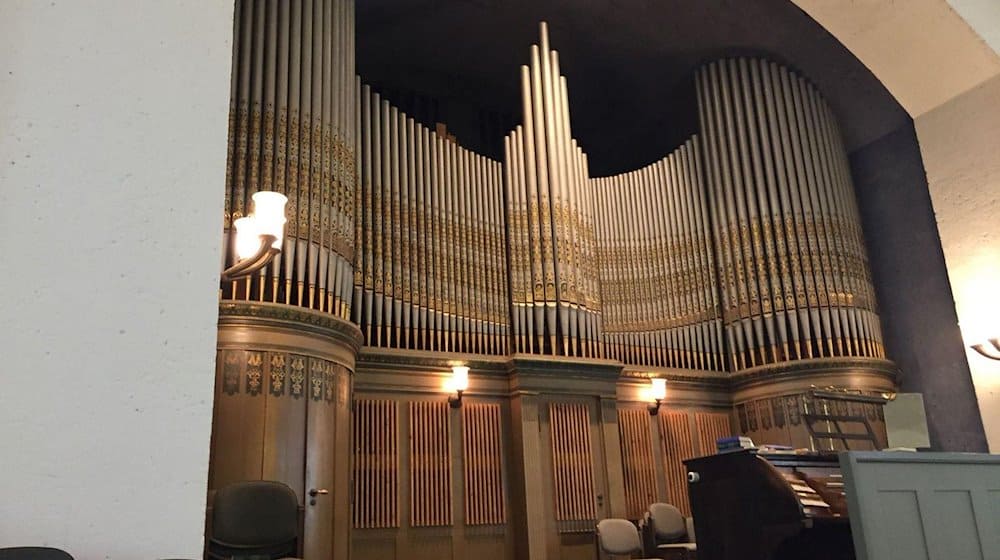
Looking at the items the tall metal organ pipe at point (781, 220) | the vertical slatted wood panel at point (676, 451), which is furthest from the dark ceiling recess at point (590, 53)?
the vertical slatted wood panel at point (676, 451)

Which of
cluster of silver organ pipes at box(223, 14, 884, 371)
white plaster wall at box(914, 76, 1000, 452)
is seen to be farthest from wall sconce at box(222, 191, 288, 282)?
white plaster wall at box(914, 76, 1000, 452)

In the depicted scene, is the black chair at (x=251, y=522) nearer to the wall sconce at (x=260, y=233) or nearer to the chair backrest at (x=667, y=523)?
the wall sconce at (x=260, y=233)

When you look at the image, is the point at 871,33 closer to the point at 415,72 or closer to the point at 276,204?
the point at 276,204

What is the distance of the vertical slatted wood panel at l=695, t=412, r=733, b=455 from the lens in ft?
27.2

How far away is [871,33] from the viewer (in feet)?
14.4

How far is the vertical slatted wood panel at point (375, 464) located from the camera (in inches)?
→ 250

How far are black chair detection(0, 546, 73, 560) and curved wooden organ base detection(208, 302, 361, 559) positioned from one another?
11.8ft

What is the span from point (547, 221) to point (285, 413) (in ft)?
11.1

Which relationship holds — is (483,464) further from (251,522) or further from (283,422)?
(251,522)

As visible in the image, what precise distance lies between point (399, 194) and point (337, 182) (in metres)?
0.89

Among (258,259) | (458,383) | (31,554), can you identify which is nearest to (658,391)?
(458,383)

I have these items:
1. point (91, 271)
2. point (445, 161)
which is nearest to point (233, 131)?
point (445, 161)

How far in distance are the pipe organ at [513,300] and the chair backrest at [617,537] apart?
77 cm

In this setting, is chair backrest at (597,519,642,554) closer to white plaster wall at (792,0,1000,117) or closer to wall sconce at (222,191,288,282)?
white plaster wall at (792,0,1000,117)
